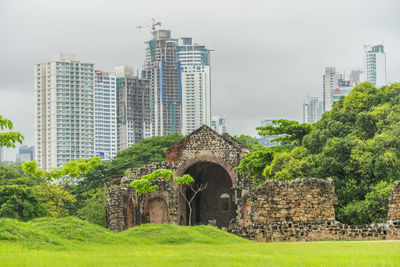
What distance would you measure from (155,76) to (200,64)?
29.6 metres

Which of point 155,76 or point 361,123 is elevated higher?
point 155,76

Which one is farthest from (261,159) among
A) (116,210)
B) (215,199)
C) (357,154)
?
(215,199)

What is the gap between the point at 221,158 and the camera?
40.5 metres

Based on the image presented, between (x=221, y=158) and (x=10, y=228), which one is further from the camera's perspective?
(x=221, y=158)

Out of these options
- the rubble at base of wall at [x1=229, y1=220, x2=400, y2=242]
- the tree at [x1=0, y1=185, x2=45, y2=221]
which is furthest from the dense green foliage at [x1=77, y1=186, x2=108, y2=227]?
the rubble at base of wall at [x1=229, y1=220, x2=400, y2=242]

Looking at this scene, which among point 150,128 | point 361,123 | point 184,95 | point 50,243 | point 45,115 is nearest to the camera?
Answer: point 50,243

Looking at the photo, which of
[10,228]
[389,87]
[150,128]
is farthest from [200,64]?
→ [10,228]

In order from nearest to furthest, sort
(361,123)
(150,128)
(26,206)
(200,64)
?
(361,123), (26,206), (150,128), (200,64)

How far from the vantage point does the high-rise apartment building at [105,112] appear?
15612cm

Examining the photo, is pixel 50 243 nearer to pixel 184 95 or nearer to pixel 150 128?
pixel 150 128

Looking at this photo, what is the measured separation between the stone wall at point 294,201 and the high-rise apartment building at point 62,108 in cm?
12379

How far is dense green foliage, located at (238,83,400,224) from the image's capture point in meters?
26.6

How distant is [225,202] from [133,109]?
385ft

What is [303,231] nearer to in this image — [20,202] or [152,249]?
[152,249]
